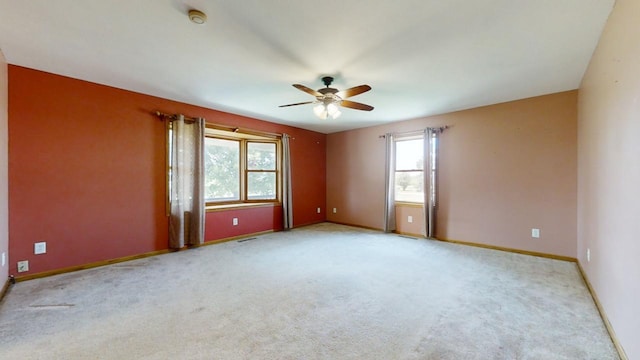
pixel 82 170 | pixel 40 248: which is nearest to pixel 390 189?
pixel 82 170

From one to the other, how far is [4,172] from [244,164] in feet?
10.5

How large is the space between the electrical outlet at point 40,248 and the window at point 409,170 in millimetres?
5459

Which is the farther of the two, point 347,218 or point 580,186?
point 347,218

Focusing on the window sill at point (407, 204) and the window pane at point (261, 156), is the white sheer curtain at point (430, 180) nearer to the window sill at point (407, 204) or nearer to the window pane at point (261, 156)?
the window sill at point (407, 204)

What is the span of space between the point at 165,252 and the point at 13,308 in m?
1.77

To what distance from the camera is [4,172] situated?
2777 millimetres

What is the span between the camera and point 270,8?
1.92 metres

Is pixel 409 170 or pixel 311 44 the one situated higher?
pixel 311 44

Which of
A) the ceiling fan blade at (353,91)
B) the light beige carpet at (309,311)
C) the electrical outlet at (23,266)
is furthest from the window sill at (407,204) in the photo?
the electrical outlet at (23,266)

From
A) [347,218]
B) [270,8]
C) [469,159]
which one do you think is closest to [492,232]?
[469,159]

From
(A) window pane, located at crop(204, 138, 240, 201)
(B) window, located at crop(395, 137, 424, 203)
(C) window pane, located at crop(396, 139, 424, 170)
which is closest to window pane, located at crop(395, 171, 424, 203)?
(B) window, located at crop(395, 137, 424, 203)

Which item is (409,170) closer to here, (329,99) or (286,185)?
(286,185)

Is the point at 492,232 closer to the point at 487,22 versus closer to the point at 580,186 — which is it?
the point at 580,186

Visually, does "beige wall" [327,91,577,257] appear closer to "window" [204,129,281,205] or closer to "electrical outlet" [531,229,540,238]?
"electrical outlet" [531,229,540,238]
